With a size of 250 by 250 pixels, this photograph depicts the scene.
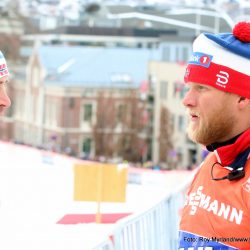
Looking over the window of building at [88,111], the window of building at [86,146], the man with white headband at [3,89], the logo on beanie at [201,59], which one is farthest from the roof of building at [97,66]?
the logo on beanie at [201,59]

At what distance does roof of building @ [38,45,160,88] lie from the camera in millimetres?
46312

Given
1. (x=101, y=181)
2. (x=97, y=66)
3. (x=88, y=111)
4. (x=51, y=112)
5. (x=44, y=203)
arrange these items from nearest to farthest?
(x=101, y=181)
(x=44, y=203)
(x=88, y=111)
(x=51, y=112)
(x=97, y=66)

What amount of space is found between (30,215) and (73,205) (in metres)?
0.84

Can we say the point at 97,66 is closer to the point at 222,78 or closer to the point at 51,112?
the point at 51,112

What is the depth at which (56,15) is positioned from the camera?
220 feet

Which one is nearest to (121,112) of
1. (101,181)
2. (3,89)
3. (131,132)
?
(131,132)

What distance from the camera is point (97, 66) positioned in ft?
155

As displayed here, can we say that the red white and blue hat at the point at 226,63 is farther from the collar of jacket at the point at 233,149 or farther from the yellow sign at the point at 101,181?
the yellow sign at the point at 101,181

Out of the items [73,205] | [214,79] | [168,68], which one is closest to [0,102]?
[214,79]

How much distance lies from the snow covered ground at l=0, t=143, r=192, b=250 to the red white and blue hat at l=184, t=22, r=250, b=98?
42.0 inches

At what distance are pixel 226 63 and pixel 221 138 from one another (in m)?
0.24

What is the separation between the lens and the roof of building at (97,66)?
4631 cm

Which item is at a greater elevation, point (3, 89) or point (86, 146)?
point (3, 89)

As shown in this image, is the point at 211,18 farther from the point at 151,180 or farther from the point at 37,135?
the point at 151,180
